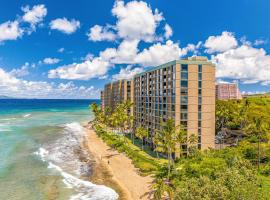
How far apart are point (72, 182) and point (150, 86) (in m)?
36.0

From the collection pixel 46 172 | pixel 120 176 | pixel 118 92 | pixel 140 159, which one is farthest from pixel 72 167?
pixel 118 92

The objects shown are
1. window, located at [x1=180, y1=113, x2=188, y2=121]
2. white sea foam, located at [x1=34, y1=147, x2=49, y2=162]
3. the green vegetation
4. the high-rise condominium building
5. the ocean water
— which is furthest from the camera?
white sea foam, located at [x1=34, y1=147, x2=49, y2=162]

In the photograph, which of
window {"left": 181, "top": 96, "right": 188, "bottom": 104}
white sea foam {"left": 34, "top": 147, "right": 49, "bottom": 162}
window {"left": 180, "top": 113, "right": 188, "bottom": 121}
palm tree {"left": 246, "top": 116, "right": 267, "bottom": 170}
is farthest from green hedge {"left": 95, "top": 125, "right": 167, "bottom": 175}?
palm tree {"left": 246, "top": 116, "right": 267, "bottom": 170}

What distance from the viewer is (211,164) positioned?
151 ft

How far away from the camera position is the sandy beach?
43.1 meters

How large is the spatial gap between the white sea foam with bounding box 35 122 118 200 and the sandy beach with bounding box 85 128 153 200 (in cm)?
210

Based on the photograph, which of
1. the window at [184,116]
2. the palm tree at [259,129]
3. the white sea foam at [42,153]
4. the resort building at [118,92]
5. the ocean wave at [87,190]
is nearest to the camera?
the ocean wave at [87,190]

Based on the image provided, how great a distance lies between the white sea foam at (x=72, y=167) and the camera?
139 feet

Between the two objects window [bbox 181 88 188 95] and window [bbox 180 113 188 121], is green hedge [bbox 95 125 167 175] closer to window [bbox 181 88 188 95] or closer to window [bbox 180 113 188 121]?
window [bbox 180 113 188 121]

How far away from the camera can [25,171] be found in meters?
55.4

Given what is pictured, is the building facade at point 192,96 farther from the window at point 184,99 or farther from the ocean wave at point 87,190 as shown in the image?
the ocean wave at point 87,190

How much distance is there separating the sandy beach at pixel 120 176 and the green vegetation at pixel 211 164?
1.99m

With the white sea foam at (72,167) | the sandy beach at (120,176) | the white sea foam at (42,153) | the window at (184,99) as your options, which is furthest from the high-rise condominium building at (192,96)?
the white sea foam at (42,153)

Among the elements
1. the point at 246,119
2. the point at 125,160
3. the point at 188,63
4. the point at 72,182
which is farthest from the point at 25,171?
the point at 246,119
